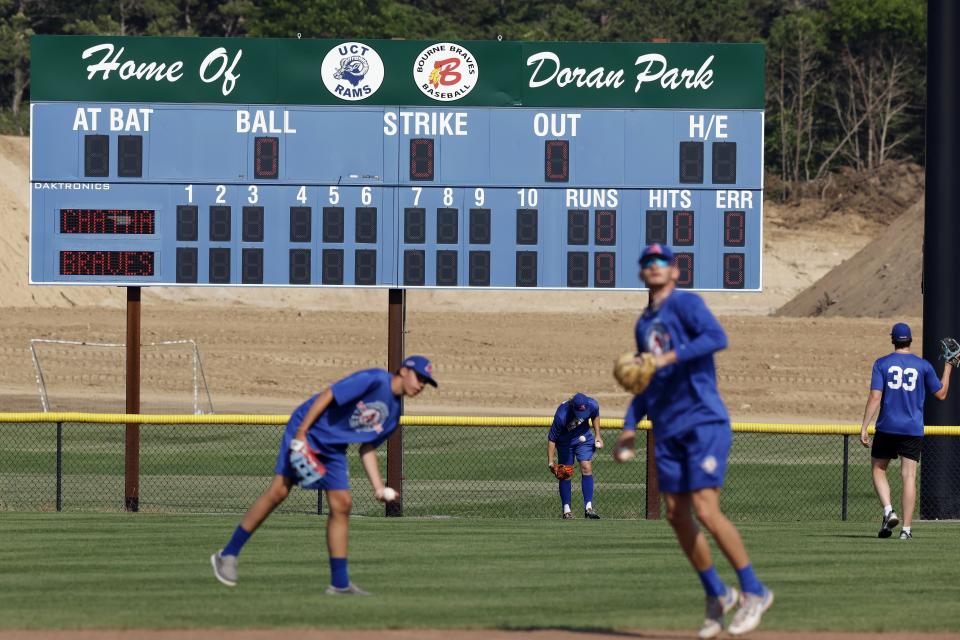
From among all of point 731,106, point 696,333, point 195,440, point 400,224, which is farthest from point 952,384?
point 195,440

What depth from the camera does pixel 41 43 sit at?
2019cm

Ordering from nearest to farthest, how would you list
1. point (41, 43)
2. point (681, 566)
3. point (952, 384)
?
point (681, 566) < point (952, 384) < point (41, 43)

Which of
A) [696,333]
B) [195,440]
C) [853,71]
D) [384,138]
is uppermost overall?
[853,71]

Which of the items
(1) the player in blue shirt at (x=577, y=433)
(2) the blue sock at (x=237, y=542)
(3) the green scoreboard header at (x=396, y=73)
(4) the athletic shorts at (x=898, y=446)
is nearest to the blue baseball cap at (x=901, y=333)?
(4) the athletic shorts at (x=898, y=446)

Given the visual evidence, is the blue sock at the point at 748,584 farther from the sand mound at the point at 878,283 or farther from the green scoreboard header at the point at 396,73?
the sand mound at the point at 878,283

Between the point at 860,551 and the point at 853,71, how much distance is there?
61.6 metres

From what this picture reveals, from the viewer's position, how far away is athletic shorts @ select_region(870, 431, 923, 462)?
46.7 ft

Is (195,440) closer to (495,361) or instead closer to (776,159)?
(495,361)

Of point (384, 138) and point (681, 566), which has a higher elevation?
point (384, 138)

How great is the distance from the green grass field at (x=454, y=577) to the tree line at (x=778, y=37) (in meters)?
55.4

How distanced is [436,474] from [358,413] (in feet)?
50.3

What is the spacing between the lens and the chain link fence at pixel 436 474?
64.8 feet

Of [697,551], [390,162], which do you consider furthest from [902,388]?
[390,162]

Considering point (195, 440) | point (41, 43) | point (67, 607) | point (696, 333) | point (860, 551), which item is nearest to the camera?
point (696, 333)
